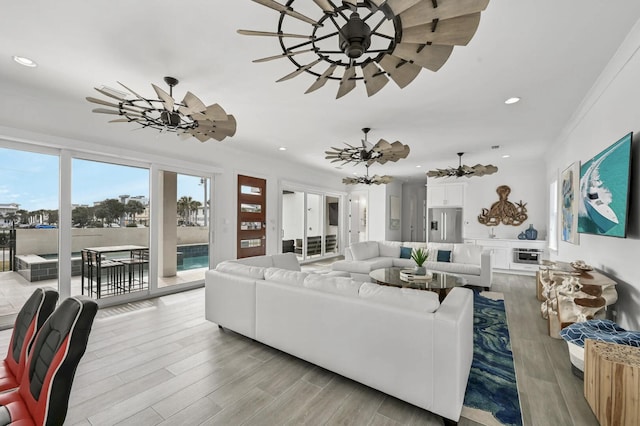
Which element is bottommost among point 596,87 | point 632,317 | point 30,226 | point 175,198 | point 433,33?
point 632,317

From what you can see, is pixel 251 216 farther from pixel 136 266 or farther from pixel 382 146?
pixel 382 146

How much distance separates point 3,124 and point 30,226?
1232mm

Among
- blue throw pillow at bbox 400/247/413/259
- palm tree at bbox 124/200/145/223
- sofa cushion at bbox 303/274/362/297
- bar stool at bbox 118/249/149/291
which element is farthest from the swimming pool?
blue throw pillow at bbox 400/247/413/259

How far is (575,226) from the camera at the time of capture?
3723mm

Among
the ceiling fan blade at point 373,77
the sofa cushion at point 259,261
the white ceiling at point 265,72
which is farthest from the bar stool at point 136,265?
the ceiling fan blade at point 373,77

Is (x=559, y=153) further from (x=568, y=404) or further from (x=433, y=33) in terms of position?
(x=433, y=33)

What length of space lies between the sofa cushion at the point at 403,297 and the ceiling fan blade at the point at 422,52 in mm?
1476

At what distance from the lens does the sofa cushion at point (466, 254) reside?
561cm

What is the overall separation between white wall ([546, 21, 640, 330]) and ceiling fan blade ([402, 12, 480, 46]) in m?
1.84

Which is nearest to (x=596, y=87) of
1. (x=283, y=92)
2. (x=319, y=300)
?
(x=283, y=92)

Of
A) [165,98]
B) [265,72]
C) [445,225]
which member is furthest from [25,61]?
[445,225]

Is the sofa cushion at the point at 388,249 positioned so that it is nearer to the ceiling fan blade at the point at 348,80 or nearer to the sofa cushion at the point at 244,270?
the sofa cushion at the point at 244,270

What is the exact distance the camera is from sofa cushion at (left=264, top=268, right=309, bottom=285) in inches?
105

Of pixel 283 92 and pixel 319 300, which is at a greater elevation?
pixel 283 92
